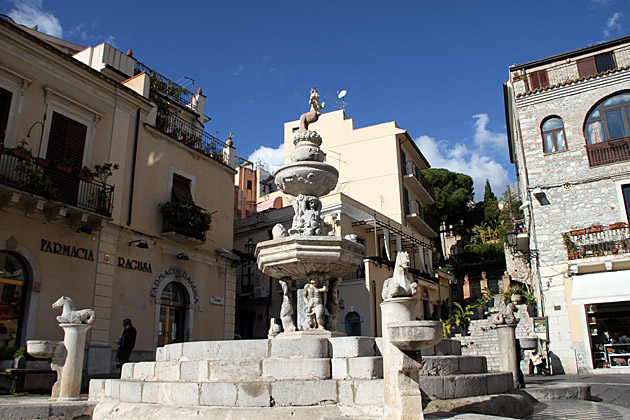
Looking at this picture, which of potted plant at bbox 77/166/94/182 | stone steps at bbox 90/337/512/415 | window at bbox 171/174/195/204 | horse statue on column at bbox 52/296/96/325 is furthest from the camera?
window at bbox 171/174/195/204

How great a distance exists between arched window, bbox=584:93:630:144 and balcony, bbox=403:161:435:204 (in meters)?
11.4

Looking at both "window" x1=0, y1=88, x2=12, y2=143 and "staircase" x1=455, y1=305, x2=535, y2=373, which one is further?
"staircase" x1=455, y1=305, x2=535, y2=373

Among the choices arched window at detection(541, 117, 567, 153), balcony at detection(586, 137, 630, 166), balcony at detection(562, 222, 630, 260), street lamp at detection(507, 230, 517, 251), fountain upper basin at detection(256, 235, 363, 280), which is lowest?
fountain upper basin at detection(256, 235, 363, 280)

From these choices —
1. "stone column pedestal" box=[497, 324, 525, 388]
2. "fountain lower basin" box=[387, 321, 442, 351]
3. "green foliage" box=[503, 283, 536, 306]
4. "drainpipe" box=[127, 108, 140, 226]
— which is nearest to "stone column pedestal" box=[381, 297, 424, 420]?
"fountain lower basin" box=[387, 321, 442, 351]

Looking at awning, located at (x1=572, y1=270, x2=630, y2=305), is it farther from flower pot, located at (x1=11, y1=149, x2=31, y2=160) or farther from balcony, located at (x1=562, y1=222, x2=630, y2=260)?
flower pot, located at (x1=11, y1=149, x2=31, y2=160)

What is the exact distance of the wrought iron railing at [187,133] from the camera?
710 inches

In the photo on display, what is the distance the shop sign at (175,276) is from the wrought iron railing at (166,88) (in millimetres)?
6996

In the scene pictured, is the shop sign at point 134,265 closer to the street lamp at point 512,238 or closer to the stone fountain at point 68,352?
the stone fountain at point 68,352

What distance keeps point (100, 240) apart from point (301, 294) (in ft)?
28.2

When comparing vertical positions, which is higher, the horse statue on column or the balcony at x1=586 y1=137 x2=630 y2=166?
the balcony at x1=586 y1=137 x2=630 y2=166

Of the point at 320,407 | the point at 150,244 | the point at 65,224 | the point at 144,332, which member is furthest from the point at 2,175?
the point at 320,407

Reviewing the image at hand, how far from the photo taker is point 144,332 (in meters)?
15.1

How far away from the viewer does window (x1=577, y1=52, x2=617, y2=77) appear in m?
20.2

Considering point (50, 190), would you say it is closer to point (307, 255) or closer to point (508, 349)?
point (307, 255)
